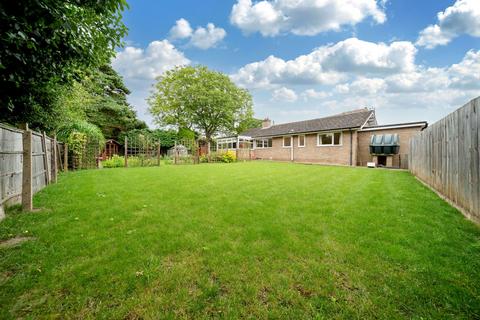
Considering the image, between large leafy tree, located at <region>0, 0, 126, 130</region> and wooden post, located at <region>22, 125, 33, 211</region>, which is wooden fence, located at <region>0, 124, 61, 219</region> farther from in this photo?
large leafy tree, located at <region>0, 0, 126, 130</region>

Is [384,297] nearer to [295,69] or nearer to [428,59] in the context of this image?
[428,59]

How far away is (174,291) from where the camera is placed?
6.22 ft

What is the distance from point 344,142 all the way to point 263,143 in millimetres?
9342

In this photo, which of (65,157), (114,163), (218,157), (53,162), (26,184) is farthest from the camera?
(218,157)

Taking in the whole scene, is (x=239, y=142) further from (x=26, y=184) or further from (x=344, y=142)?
(x=26, y=184)

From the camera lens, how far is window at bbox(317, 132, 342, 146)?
16.8 m

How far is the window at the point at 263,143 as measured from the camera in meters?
23.0

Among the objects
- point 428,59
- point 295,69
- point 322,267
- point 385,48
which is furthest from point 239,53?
point 322,267

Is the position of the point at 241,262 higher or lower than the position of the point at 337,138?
lower

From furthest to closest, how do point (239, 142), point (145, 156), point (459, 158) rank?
point (239, 142) < point (145, 156) < point (459, 158)

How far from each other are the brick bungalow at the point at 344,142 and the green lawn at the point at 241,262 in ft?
38.4

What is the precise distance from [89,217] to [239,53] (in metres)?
18.4

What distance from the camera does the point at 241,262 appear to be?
7.81 ft

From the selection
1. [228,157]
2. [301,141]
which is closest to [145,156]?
[228,157]
